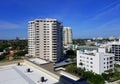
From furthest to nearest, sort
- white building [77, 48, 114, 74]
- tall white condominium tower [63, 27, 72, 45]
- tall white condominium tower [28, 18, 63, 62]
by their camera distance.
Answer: tall white condominium tower [63, 27, 72, 45]
tall white condominium tower [28, 18, 63, 62]
white building [77, 48, 114, 74]

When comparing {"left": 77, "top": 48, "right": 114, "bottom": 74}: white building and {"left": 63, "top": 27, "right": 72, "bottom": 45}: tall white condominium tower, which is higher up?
{"left": 63, "top": 27, "right": 72, "bottom": 45}: tall white condominium tower

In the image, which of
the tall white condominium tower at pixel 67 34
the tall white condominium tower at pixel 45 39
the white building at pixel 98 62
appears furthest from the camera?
the tall white condominium tower at pixel 67 34

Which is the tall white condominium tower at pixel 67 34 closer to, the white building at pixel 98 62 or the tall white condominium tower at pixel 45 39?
the tall white condominium tower at pixel 45 39

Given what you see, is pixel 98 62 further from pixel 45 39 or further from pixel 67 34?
pixel 67 34

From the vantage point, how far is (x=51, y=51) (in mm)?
39969

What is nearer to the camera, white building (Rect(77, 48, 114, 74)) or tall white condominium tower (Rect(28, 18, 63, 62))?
white building (Rect(77, 48, 114, 74))

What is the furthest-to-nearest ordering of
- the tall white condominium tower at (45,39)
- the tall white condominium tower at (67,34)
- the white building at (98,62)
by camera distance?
the tall white condominium tower at (67,34)
the tall white condominium tower at (45,39)
the white building at (98,62)

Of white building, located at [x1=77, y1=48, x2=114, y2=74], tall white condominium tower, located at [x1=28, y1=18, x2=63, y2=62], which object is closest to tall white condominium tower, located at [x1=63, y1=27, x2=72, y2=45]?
tall white condominium tower, located at [x1=28, y1=18, x2=63, y2=62]

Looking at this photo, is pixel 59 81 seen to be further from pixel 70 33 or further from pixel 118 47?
pixel 70 33

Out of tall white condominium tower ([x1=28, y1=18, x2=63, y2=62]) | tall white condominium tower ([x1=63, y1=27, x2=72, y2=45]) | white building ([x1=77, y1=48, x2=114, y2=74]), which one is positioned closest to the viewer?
white building ([x1=77, y1=48, x2=114, y2=74])

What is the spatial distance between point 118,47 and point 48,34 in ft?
64.9

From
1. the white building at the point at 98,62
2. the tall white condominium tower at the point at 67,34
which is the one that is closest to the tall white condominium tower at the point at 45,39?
the white building at the point at 98,62

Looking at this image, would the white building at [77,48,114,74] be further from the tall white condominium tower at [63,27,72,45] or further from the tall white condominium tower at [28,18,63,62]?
the tall white condominium tower at [63,27,72,45]

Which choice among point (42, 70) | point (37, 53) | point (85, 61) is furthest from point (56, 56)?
point (42, 70)
